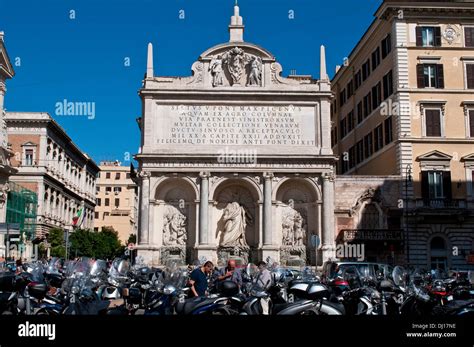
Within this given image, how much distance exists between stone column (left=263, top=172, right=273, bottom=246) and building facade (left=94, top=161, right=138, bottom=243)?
2459 inches

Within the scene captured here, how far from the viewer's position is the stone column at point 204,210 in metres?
38.1

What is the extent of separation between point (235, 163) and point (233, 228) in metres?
4.20

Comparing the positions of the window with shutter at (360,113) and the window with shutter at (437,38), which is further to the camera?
the window with shutter at (360,113)

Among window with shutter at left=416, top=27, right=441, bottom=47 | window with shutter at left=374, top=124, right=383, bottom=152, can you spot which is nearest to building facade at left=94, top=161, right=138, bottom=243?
window with shutter at left=374, top=124, right=383, bottom=152

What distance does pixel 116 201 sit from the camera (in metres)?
103

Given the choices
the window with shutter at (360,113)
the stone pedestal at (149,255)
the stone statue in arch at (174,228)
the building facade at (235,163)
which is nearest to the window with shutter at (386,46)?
the building facade at (235,163)

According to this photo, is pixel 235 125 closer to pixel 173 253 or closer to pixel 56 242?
pixel 173 253

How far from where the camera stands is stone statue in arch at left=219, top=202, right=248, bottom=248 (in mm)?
38688

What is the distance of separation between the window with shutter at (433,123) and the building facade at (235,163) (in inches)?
257

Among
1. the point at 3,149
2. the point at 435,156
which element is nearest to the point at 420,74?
the point at 435,156

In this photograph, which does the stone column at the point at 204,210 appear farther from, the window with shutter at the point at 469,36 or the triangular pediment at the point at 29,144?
the triangular pediment at the point at 29,144

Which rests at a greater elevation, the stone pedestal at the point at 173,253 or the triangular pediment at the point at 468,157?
the triangular pediment at the point at 468,157

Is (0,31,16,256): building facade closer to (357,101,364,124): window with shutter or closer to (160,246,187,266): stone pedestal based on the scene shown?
(160,246,187,266): stone pedestal

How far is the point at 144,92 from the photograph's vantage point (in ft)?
130
